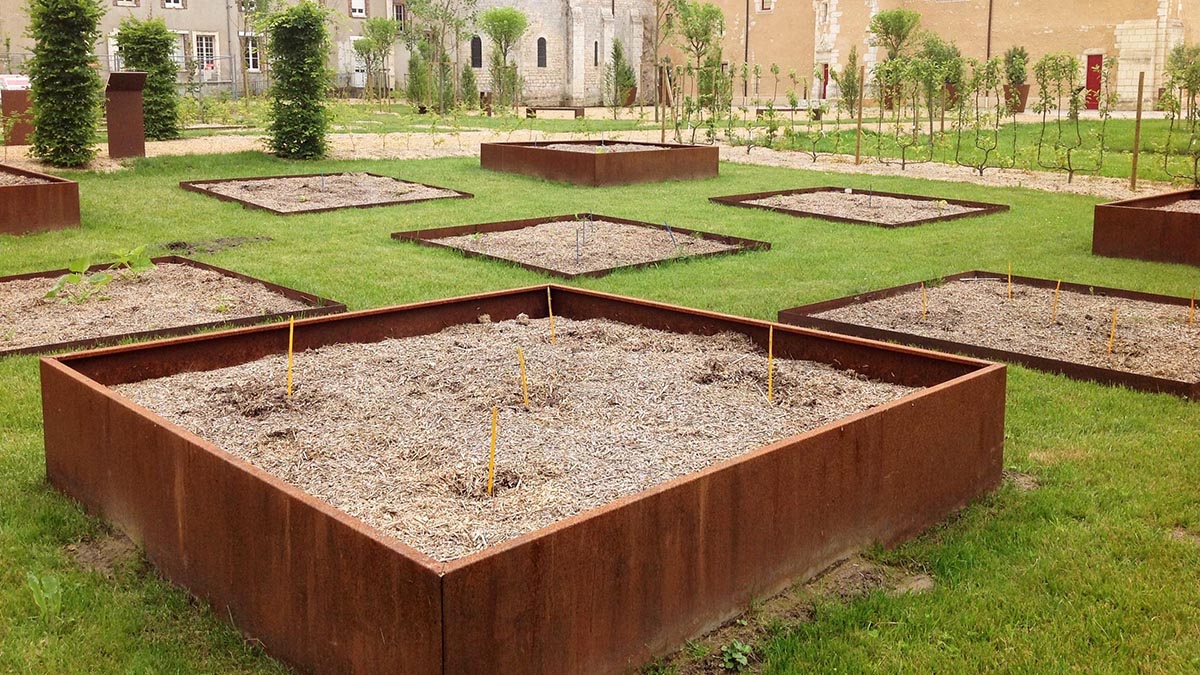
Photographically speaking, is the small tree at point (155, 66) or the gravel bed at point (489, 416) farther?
the small tree at point (155, 66)

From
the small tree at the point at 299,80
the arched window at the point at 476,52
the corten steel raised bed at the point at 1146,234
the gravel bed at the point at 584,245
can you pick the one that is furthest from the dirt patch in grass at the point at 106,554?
the arched window at the point at 476,52

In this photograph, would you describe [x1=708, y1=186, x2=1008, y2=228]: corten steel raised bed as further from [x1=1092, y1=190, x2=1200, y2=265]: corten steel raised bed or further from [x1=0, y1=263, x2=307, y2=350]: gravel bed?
[x1=0, y1=263, x2=307, y2=350]: gravel bed

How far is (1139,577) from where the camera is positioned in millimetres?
3602

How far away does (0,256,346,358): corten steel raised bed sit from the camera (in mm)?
6090

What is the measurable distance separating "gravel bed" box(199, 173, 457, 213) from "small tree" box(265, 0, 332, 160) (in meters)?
2.79

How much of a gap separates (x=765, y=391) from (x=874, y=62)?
42359 millimetres

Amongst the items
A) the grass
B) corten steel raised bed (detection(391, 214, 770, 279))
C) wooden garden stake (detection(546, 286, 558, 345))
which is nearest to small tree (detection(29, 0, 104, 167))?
the grass

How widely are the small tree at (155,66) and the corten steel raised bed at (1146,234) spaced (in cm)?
1576

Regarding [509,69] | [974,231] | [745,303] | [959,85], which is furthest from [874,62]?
[745,303]

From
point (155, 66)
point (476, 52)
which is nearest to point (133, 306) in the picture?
point (155, 66)

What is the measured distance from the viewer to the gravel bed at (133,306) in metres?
6.50

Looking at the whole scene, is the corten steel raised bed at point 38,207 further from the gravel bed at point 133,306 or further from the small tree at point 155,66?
the small tree at point 155,66

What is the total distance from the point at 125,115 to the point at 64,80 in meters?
1.28

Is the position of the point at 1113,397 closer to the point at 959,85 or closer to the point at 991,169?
the point at 991,169
